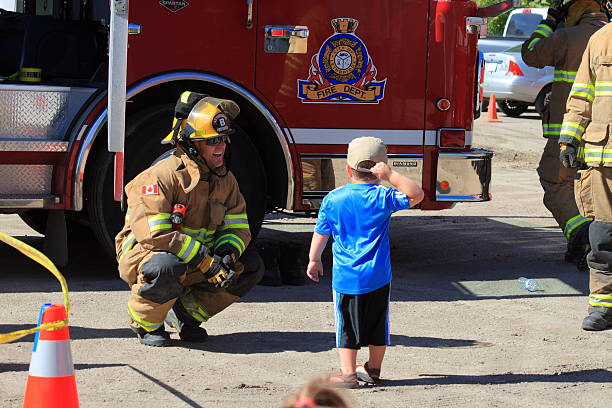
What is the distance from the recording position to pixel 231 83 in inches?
275

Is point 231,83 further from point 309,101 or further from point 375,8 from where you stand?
point 375,8

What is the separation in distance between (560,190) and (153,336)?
3827 mm

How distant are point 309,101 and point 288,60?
1.00 ft

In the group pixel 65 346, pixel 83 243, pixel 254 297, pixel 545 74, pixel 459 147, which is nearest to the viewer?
pixel 65 346

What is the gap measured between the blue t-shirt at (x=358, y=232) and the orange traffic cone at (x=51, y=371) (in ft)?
4.55

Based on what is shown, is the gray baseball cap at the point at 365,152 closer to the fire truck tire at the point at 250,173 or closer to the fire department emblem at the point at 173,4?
the fire truck tire at the point at 250,173

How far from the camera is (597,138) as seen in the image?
638 cm

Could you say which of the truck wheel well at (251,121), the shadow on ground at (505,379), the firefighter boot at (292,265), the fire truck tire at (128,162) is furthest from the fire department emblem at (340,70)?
the shadow on ground at (505,379)

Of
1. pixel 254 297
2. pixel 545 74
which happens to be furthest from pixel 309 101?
pixel 545 74

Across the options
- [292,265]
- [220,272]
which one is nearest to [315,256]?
[220,272]

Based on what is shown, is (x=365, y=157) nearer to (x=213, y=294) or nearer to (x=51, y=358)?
(x=213, y=294)

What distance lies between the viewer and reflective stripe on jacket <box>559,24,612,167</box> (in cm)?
637

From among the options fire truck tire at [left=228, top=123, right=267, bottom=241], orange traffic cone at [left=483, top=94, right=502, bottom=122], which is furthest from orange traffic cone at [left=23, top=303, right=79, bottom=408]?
orange traffic cone at [left=483, top=94, right=502, bottom=122]

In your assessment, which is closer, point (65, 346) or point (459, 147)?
point (65, 346)
